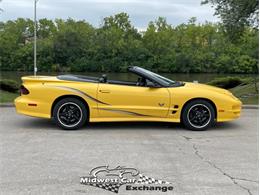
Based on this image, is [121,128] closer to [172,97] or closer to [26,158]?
[172,97]

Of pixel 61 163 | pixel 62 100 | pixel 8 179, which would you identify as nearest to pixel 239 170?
pixel 61 163

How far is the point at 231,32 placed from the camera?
20.6m

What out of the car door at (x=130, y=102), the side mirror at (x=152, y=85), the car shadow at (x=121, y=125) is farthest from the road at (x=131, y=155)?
the side mirror at (x=152, y=85)

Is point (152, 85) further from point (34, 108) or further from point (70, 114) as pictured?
point (34, 108)

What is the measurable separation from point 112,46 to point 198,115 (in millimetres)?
82751

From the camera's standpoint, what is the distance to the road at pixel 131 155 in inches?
189

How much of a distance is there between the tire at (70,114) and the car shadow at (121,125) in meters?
0.19

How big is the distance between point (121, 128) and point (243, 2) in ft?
36.2

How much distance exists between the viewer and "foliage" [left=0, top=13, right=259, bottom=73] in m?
82.8

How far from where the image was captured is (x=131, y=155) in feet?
20.4

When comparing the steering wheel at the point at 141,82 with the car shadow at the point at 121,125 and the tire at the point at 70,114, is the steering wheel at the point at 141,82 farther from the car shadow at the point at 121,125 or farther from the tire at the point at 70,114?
the tire at the point at 70,114

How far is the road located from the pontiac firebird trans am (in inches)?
11.3

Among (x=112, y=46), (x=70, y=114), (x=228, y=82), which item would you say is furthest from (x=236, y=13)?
(x=112, y=46)

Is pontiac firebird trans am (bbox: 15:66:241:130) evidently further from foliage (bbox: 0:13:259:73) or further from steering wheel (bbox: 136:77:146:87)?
foliage (bbox: 0:13:259:73)
